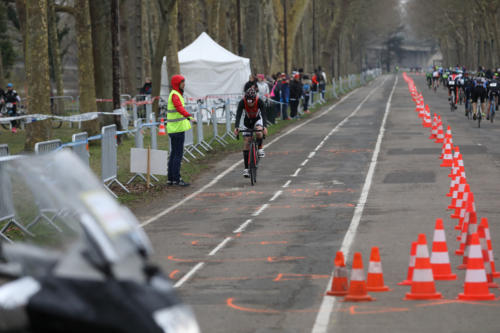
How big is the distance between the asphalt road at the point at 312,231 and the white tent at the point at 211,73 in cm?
1267

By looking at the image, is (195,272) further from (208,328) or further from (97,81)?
(97,81)

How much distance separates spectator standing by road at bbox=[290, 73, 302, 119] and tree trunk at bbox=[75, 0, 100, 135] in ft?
50.6

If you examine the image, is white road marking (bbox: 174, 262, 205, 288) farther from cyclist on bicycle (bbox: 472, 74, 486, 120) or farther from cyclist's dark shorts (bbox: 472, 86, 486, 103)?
cyclist's dark shorts (bbox: 472, 86, 486, 103)

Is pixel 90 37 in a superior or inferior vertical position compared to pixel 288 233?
superior

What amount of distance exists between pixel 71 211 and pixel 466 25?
104719 mm

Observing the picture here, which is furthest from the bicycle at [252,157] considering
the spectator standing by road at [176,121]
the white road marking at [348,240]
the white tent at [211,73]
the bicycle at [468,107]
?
the bicycle at [468,107]

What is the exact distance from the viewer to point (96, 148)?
27.2 metres

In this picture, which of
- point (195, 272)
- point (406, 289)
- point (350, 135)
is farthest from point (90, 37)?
point (406, 289)

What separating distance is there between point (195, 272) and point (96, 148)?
56.0 feet

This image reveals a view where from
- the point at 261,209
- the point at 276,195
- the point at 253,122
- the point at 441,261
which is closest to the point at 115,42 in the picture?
the point at 253,122

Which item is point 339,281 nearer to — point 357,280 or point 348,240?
point 357,280

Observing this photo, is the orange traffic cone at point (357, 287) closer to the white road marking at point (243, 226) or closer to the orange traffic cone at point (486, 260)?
the orange traffic cone at point (486, 260)

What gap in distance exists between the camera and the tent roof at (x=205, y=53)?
4094 cm

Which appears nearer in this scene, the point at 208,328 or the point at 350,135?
the point at 208,328
